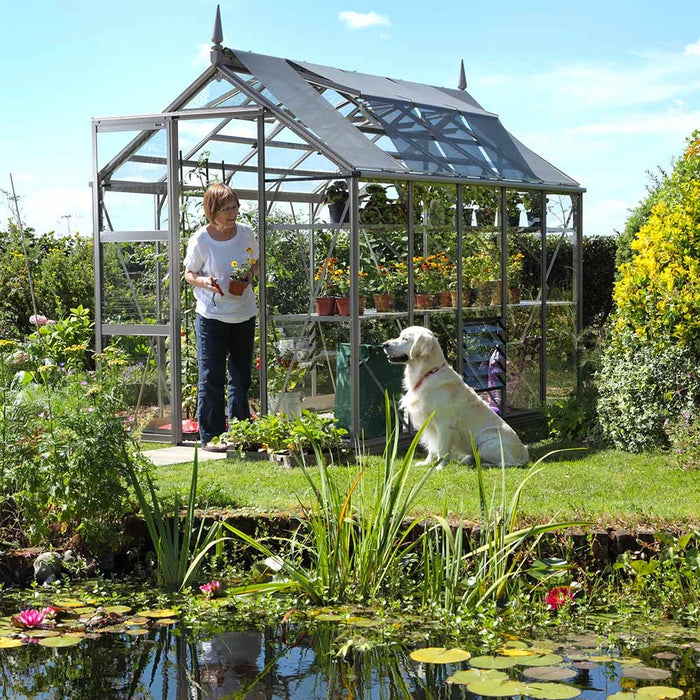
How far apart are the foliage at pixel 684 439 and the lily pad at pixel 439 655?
13.6 ft

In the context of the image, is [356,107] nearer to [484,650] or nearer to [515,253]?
[515,253]

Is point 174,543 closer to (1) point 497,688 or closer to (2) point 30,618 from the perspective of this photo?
(2) point 30,618

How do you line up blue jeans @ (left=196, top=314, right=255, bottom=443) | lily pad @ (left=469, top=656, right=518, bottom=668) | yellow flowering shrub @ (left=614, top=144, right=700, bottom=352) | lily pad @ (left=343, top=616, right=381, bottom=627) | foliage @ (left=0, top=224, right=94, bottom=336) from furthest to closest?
foliage @ (left=0, top=224, right=94, bottom=336) → blue jeans @ (left=196, top=314, right=255, bottom=443) → yellow flowering shrub @ (left=614, top=144, right=700, bottom=352) → lily pad @ (left=343, top=616, right=381, bottom=627) → lily pad @ (left=469, top=656, right=518, bottom=668)

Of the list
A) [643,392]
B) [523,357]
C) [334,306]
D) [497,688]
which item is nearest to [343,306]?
[334,306]

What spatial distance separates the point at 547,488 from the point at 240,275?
10.4 ft

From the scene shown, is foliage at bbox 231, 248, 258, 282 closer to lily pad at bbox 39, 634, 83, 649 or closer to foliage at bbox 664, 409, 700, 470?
foliage at bbox 664, 409, 700, 470

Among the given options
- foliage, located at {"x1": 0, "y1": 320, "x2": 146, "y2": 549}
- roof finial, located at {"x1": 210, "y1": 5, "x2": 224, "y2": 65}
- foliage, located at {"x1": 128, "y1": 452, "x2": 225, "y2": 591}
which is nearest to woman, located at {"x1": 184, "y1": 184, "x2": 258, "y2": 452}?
roof finial, located at {"x1": 210, "y1": 5, "x2": 224, "y2": 65}

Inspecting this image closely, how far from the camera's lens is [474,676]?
4.16 metres

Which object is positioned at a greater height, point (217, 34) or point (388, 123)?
point (217, 34)

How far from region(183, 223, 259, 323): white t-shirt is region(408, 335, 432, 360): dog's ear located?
151 centimetres

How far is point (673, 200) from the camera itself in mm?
9211

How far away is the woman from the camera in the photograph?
8750mm

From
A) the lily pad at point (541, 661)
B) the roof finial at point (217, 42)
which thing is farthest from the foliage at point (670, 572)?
the roof finial at point (217, 42)

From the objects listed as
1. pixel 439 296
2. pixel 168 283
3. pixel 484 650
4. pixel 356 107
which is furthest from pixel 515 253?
pixel 484 650
